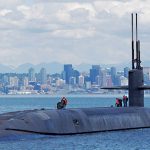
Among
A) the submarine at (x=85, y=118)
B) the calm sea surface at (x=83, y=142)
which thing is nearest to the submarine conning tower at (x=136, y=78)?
the submarine at (x=85, y=118)

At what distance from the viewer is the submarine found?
123 ft

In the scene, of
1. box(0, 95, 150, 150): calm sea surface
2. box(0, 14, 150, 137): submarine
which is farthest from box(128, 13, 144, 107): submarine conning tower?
box(0, 95, 150, 150): calm sea surface

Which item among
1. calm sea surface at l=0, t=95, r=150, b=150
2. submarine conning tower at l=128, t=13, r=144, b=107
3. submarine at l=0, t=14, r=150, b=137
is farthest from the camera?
submarine conning tower at l=128, t=13, r=144, b=107

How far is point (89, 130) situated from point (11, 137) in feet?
22.3

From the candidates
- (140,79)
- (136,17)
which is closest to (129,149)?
(140,79)

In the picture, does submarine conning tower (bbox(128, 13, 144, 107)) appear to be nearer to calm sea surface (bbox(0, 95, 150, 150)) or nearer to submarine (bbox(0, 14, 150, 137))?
submarine (bbox(0, 14, 150, 137))

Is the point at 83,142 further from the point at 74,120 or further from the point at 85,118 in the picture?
the point at 85,118

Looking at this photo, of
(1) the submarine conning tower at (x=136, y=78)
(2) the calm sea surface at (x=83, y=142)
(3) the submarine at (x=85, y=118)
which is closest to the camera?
(2) the calm sea surface at (x=83, y=142)

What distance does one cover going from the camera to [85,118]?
4150cm

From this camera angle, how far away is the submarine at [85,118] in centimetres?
3746

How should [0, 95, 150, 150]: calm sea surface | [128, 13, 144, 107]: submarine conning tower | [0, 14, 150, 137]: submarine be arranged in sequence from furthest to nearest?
[128, 13, 144, 107]: submarine conning tower < [0, 14, 150, 137]: submarine < [0, 95, 150, 150]: calm sea surface

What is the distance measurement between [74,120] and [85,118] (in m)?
1.31

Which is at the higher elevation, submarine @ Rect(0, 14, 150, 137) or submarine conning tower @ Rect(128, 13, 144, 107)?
submarine conning tower @ Rect(128, 13, 144, 107)

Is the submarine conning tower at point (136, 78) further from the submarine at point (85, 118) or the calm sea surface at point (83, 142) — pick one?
the calm sea surface at point (83, 142)
